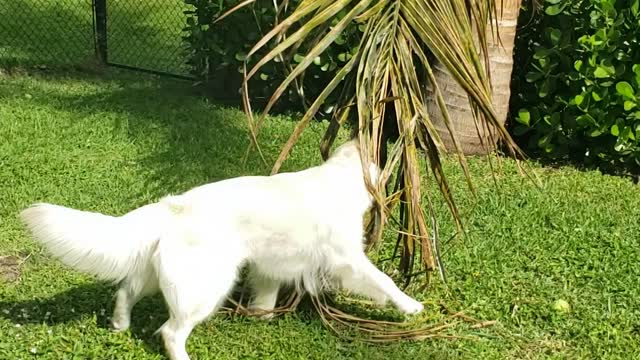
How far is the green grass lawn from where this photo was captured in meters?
3.84

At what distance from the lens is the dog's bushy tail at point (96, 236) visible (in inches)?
126

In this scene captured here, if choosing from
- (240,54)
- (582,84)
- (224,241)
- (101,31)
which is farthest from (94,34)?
(224,241)

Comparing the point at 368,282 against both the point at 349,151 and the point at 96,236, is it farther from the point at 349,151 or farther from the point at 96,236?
the point at 96,236

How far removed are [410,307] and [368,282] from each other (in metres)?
0.25

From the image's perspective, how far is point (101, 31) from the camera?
8.53 metres

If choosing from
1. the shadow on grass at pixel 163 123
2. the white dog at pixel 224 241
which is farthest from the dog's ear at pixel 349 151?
the shadow on grass at pixel 163 123

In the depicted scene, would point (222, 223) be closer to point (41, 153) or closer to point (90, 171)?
point (90, 171)

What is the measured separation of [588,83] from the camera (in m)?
5.95

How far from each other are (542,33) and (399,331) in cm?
→ 335

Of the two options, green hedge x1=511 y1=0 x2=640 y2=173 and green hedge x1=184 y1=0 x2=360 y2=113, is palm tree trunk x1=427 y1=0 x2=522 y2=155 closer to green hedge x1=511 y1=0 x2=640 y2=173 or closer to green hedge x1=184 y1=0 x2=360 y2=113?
green hedge x1=511 y1=0 x2=640 y2=173

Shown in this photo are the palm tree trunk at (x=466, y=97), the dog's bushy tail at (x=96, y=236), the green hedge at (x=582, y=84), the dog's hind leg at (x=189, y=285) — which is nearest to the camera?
the dog's bushy tail at (x=96, y=236)

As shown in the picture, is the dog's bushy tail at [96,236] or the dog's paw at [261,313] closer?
the dog's bushy tail at [96,236]

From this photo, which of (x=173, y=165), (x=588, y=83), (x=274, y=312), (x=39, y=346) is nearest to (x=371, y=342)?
(x=274, y=312)

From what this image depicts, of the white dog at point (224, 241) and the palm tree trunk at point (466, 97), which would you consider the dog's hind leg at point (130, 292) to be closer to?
the white dog at point (224, 241)
